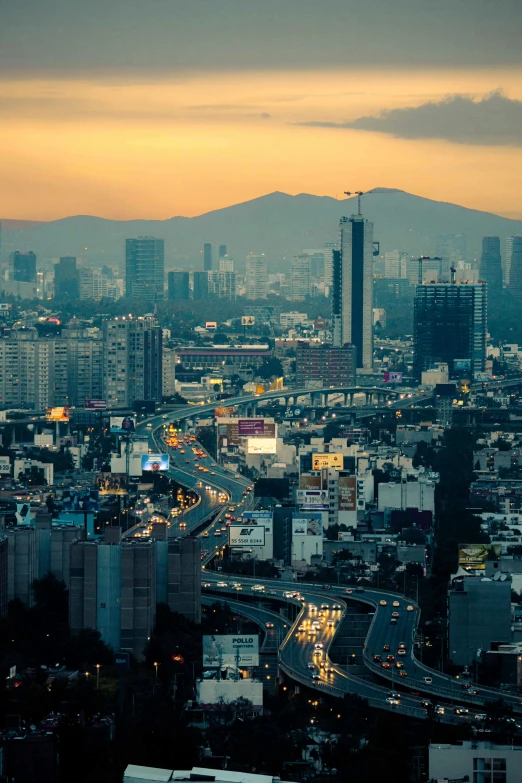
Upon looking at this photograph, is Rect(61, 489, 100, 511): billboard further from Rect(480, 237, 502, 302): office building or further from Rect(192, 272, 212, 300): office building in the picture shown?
Rect(192, 272, 212, 300): office building

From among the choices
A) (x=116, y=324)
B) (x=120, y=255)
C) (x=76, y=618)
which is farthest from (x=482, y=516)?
(x=120, y=255)

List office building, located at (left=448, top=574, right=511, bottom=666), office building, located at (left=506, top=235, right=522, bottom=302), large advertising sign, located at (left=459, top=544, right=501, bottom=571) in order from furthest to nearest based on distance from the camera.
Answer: office building, located at (left=506, top=235, right=522, bottom=302)
large advertising sign, located at (left=459, top=544, right=501, bottom=571)
office building, located at (left=448, top=574, right=511, bottom=666)

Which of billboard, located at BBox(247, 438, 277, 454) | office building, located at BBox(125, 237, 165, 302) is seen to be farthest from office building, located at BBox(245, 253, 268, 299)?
billboard, located at BBox(247, 438, 277, 454)

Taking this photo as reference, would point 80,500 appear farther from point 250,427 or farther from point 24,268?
point 24,268

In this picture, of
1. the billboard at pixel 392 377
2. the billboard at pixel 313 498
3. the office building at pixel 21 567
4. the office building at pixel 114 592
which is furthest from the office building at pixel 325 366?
the office building at pixel 114 592

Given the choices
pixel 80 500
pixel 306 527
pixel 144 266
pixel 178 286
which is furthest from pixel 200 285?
pixel 306 527
